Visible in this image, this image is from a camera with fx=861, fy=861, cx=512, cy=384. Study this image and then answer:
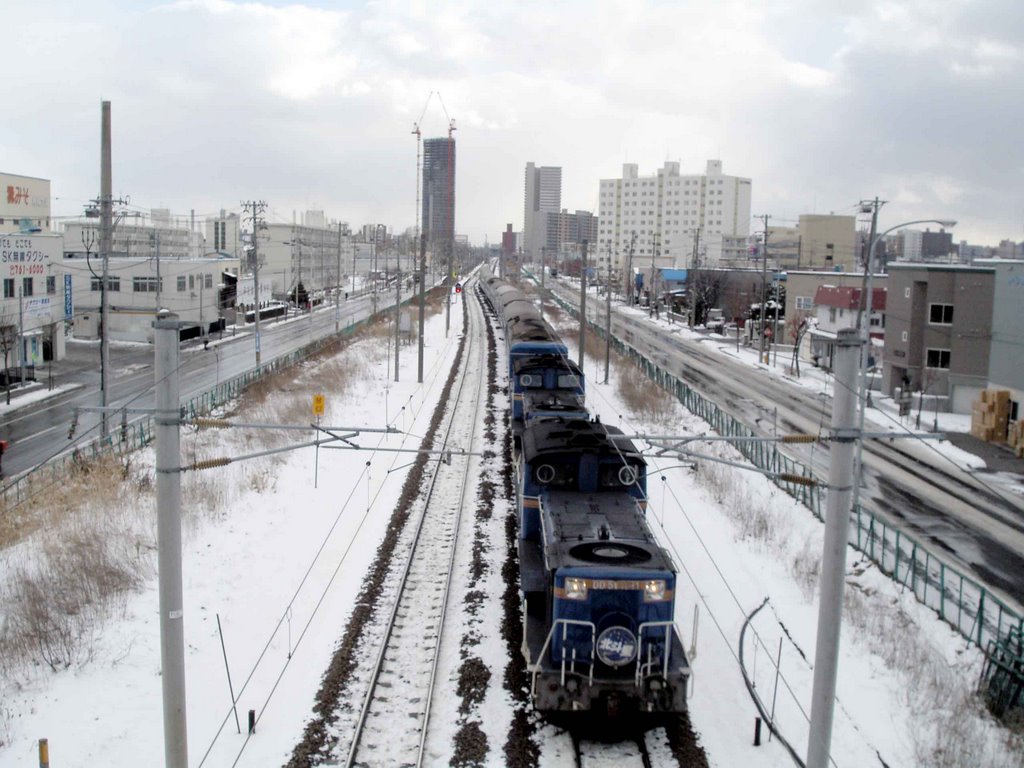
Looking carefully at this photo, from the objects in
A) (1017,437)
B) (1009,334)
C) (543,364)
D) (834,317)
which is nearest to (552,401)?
(543,364)

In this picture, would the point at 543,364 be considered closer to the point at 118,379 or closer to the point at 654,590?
the point at 654,590

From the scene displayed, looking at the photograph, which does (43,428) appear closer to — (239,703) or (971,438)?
(239,703)

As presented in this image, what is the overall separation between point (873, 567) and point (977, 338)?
999 inches

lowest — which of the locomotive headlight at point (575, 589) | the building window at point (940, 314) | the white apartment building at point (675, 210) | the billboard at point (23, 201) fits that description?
the locomotive headlight at point (575, 589)

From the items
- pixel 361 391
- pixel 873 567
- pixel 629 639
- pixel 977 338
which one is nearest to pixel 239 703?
pixel 629 639

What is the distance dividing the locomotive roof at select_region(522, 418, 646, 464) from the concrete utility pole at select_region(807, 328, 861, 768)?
175 inches

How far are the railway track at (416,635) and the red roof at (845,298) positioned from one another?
34538 millimetres

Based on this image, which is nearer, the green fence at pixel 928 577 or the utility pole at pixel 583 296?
the green fence at pixel 928 577

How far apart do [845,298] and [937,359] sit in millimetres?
11796

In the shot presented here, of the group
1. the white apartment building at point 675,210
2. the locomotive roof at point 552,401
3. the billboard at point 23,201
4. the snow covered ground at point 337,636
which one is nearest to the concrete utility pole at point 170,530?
the snow covered ground at point 337,636

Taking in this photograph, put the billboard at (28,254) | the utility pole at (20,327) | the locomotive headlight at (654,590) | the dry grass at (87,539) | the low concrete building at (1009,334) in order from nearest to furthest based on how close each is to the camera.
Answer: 1. the locomotive headlight at (654,590)
2. the dry grass at (87,539)
3. the low concrete building at (1009,334)
4. the utility pole at (20,327)
5. the billboard at (28,254)

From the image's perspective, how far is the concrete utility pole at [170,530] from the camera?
31.4 ft

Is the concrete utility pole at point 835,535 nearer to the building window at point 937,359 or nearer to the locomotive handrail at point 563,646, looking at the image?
the locomotive handrail at point 563,646

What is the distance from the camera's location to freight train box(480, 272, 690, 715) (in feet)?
36.8
